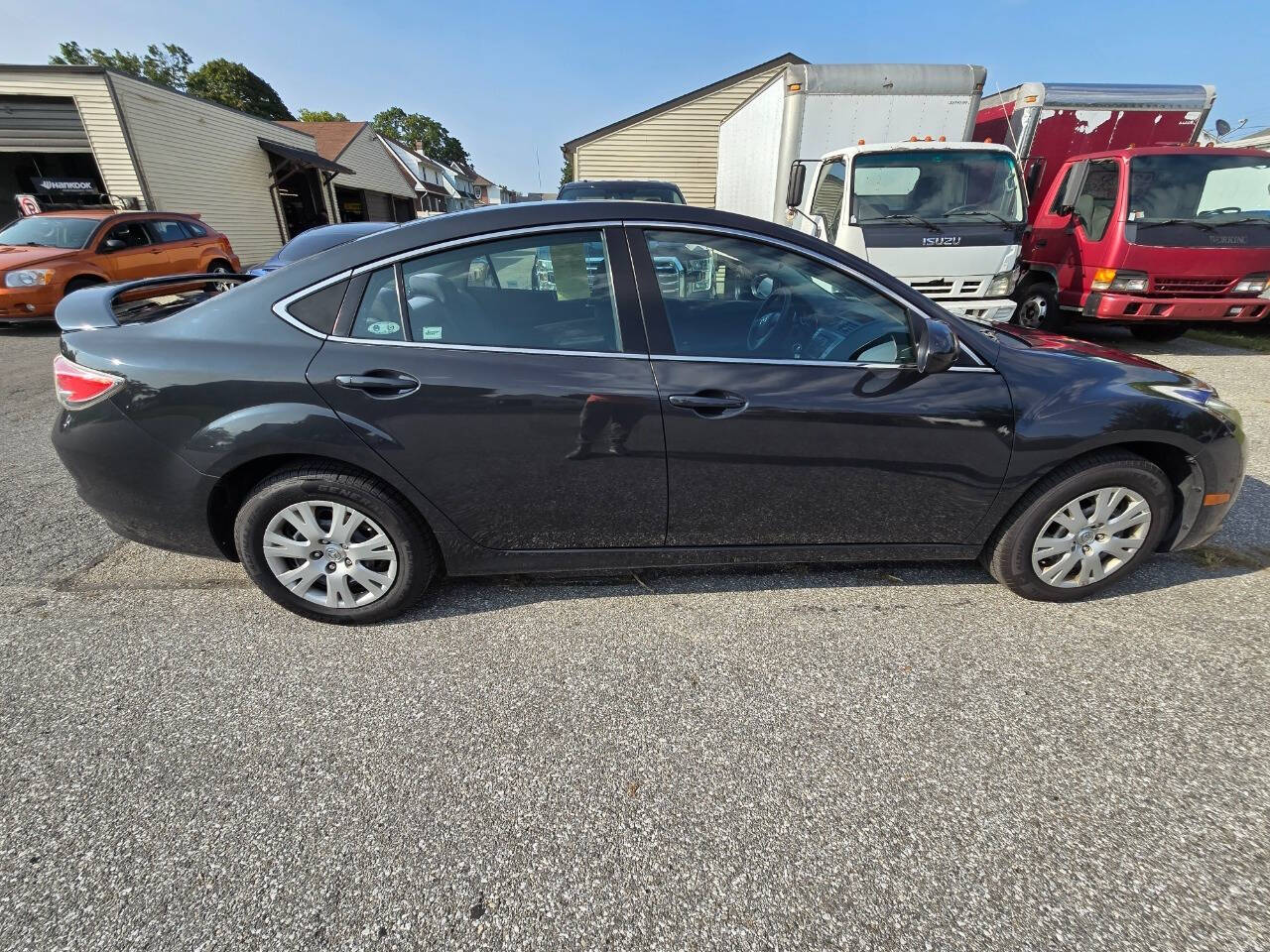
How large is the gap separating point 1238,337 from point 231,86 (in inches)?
2473

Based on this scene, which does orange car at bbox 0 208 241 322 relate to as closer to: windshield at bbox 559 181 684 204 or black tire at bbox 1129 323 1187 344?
windshield at bbox 559 181 684 204

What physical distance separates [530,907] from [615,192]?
753cm

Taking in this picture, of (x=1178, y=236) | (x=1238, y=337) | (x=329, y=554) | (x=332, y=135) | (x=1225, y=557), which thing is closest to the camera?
(x=329, y=554)

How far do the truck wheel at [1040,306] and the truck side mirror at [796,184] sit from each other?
123 inches

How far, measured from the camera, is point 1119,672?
2127 millimetres

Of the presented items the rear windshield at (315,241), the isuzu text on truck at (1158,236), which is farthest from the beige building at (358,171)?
the isuzu text on truck at (1158,236)

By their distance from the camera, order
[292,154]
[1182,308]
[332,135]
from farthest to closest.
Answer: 1. [332,135]
2. [292,154]
3. [1182,308]

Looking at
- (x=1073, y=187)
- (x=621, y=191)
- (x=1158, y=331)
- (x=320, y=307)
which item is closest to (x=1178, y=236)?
(x=1073, y=187)

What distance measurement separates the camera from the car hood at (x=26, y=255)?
7.62 metres

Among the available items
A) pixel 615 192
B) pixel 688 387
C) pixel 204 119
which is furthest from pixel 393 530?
pixel 204 119

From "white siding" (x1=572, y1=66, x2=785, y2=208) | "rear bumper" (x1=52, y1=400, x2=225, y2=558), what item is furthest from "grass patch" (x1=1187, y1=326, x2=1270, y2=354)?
"white siding" (x1=572, y1=66, x2=785, y2=208)

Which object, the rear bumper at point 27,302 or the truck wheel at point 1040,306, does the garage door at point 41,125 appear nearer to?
the rear bumper at point 27,302

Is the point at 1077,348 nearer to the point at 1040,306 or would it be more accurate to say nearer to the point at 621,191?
the point at 1040,306

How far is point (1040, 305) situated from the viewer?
7.16 m
